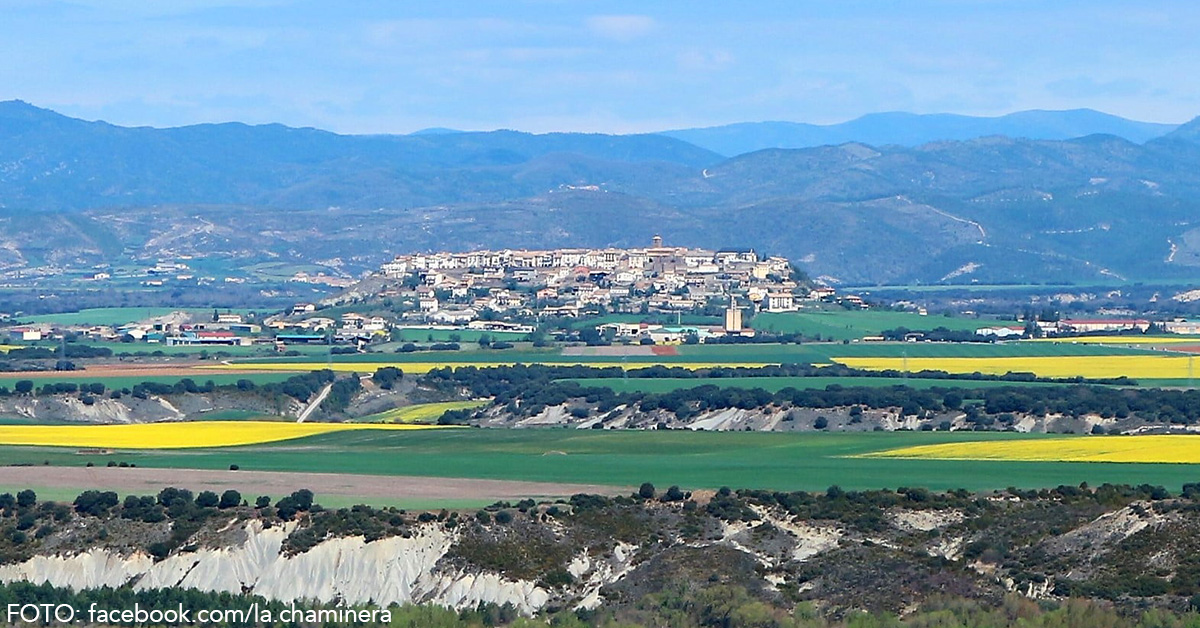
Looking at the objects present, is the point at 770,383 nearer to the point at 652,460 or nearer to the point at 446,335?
the point at 652,460

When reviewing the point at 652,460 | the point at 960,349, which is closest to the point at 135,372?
the point at 652,460

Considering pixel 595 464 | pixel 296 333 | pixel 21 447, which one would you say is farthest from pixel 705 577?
pixel 296 333

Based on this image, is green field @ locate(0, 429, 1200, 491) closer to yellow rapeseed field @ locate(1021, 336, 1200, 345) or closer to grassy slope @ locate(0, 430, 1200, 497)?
grassy slope @ locate(0, 430, 1200, 497)

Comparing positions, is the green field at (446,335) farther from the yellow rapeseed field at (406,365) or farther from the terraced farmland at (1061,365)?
the terraced farmland at (1061,365)

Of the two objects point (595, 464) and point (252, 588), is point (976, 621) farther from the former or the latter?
point (595, 464)

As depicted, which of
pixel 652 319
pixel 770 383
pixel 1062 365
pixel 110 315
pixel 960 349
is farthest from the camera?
pixel 110 315

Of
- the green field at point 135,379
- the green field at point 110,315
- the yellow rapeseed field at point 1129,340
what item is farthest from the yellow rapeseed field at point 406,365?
the green field at point 110,315
